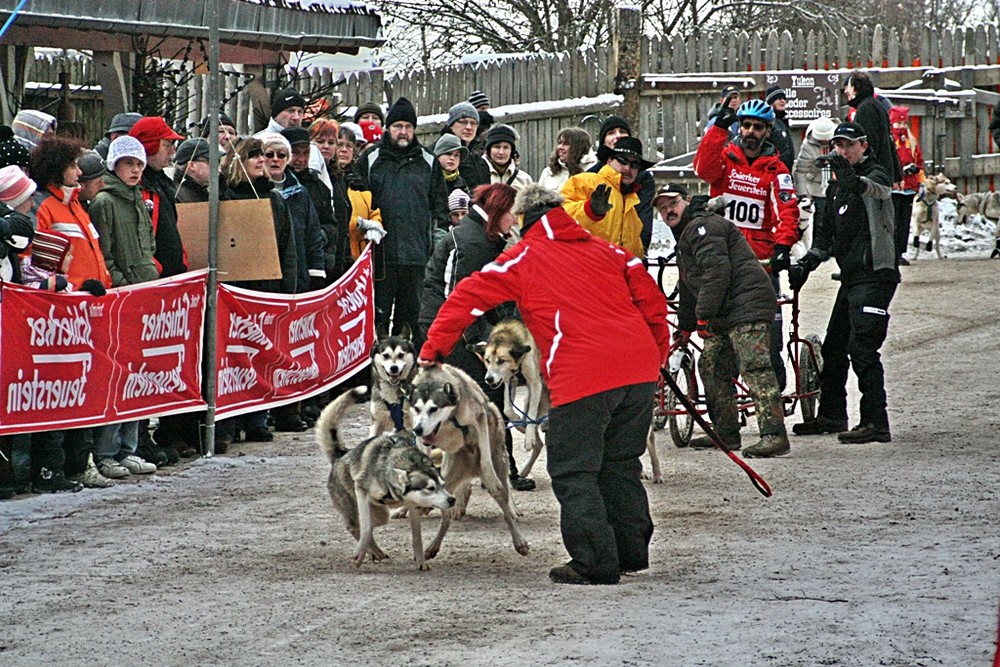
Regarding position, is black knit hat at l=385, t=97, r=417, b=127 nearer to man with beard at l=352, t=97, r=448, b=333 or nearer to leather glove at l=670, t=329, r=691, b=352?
man with beard at l=352, t=97, r=448, b=333

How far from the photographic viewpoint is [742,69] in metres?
21.1

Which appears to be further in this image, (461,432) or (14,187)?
(14,187)

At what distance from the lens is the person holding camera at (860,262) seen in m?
10.5

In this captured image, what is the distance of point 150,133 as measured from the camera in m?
9.91

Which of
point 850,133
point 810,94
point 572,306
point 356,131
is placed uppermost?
point 810,94

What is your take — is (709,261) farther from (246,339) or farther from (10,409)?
(10,409)

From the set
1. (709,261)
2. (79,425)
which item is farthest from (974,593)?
(79,425)

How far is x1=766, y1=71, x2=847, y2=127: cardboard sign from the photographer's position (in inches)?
807

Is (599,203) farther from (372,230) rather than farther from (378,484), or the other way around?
(372,230)

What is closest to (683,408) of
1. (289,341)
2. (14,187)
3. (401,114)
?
(289,341)

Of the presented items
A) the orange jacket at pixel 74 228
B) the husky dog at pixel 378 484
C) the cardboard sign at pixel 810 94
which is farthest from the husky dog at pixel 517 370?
the cardboard sign at pixel 810 94

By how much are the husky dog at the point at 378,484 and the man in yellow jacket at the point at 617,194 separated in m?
2.64

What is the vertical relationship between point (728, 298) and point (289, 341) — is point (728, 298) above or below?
above

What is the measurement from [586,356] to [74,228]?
3815 millimetres
